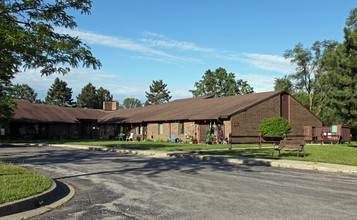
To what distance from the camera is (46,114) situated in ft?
150

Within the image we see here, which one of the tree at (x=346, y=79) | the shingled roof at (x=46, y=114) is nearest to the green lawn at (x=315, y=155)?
the tree at (x=346, y=79)

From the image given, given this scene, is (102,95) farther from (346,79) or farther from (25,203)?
(25,203)

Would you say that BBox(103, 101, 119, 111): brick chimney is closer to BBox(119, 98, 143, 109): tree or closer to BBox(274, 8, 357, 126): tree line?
BBox(274, 8, 357, 126): tree line

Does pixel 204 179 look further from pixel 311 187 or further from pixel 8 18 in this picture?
pixel 8 18

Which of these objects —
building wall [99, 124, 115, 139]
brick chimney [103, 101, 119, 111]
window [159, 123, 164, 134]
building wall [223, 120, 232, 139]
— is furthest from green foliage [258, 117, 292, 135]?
brick chimney [103, 101, 119, 111]

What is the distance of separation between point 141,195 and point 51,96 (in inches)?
4066

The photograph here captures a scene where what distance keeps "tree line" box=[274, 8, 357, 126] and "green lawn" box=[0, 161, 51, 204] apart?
74.1ft

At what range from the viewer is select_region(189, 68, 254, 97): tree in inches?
3182

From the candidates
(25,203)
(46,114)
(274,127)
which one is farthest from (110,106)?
(25,203)

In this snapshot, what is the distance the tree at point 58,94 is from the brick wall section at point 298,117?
82800 millimetres

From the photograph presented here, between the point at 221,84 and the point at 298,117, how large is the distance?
156 ft

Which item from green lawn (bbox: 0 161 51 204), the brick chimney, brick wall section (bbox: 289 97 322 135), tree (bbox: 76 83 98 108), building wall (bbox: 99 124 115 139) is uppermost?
tree (bbox: 76 83 98 108)

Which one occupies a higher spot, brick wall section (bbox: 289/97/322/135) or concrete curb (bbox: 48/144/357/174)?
brick wall section (bbox: 289/97/322/135)

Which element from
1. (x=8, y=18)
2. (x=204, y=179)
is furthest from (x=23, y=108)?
(x=204, y=179)
